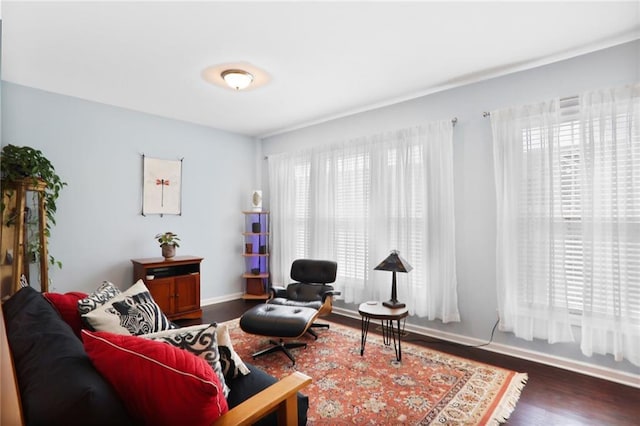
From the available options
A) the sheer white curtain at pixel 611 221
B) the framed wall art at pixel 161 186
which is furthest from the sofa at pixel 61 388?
the framed wall art at pixel 161 186

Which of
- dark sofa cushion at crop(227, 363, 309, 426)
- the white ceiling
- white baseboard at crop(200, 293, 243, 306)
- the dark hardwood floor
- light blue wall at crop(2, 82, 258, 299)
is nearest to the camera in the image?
dark sofa cushion at crop(227, 363, 309, 426)

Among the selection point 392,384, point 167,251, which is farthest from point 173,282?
point 392,384

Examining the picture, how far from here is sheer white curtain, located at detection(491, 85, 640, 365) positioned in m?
2.47

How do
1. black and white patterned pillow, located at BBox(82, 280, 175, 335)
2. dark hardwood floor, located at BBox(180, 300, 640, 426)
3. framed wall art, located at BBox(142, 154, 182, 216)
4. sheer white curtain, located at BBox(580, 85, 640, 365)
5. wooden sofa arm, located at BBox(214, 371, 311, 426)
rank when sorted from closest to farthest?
wooden sofa arm, located at BBox(214, 371, 311, 426) < black and white patterned pillow, located at BBox(82, 280, 175, 335) < dark hardwood floor, located at BBox(180, 300, 640, 426) < sheer white curtain, located at BBox(580, 85, 640, 365) < framed wall art, located at BBox(142, 154, 182, 216)

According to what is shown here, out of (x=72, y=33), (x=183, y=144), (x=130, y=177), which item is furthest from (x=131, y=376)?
(x=183, y=144)

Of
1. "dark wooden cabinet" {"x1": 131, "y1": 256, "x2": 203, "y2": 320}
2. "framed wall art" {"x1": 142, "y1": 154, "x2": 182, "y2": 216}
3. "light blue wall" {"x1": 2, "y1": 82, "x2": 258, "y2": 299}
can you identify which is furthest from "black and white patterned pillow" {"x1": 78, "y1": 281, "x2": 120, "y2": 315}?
"framed wall art" {"x1": 142, "y1": 154, "x2": 182, "y2": 216}

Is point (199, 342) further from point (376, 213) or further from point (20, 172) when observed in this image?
point (20, 172)

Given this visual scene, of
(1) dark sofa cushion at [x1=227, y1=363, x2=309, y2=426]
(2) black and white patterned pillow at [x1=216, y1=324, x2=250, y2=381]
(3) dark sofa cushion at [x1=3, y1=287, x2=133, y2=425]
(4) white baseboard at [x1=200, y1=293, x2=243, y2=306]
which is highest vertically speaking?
(3) dark sofa cushion at [x1=3, y1=287, x2=133, y2=425]

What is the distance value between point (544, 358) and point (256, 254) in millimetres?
3789

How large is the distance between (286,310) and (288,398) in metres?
1.84

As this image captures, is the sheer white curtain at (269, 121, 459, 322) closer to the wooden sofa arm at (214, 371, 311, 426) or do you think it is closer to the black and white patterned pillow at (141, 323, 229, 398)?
the wooden sofa arm at (214, 371, 311, 426)

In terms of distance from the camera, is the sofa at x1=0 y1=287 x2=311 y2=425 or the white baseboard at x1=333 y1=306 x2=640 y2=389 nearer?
the sofa at x1=0 y1=287 x2=311 y2=425

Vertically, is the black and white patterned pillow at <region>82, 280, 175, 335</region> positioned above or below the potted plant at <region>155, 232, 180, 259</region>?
below

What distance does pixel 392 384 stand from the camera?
8.20 ft
